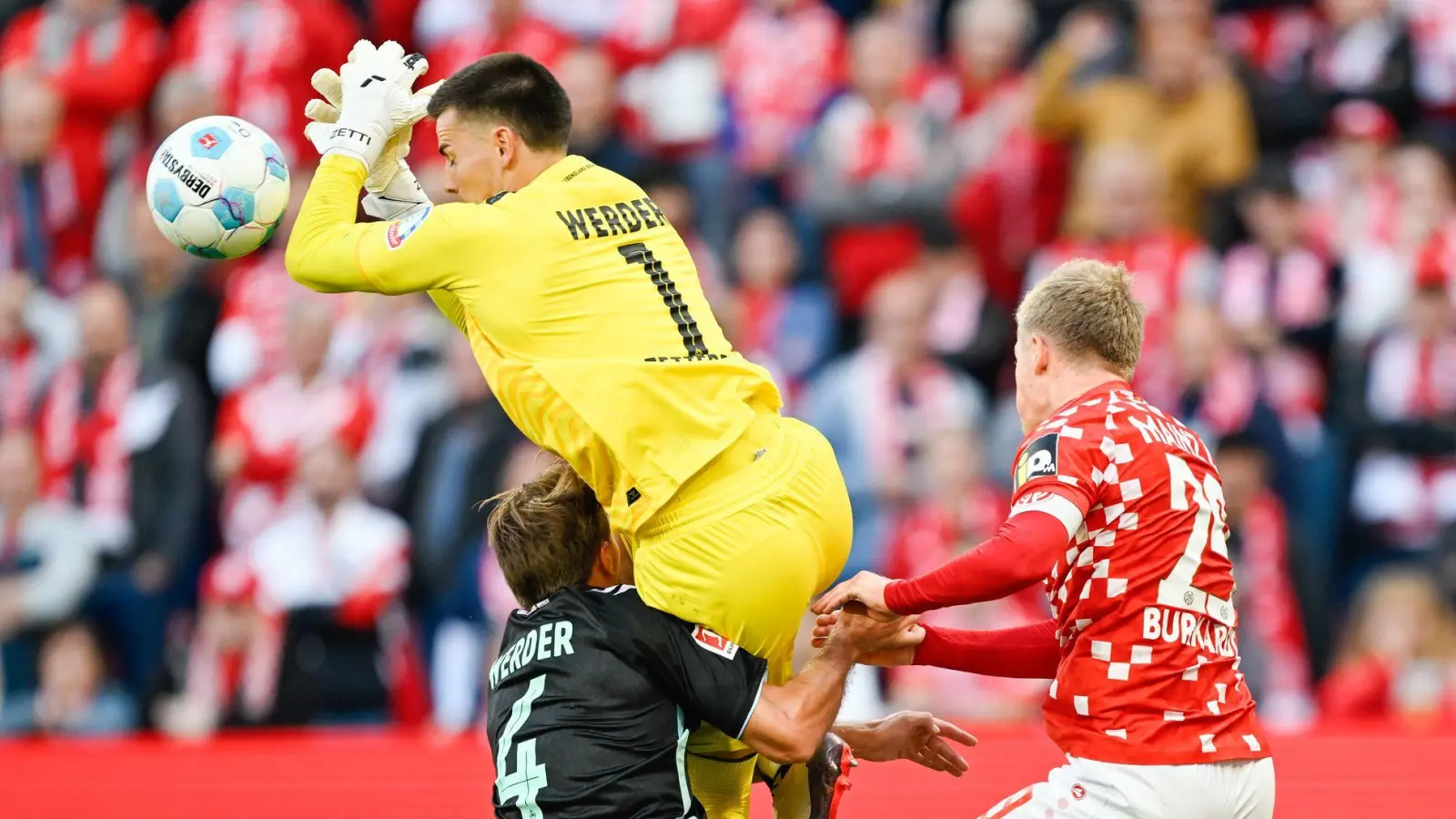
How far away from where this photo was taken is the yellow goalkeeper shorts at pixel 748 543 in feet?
15.4

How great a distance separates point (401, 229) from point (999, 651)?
1.84 metres

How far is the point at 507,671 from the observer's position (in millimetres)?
4789

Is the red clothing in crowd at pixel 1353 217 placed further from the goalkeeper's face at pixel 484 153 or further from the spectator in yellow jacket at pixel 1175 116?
the goalkeeper's face at pixel 484 153

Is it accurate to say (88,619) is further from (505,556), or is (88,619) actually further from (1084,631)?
(1084,631)

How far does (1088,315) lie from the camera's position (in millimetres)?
4266

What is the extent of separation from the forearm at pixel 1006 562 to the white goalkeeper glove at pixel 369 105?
6.63 feet

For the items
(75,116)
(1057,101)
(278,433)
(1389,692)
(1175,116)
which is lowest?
(1389,692)

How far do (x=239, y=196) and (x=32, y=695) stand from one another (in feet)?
18.2

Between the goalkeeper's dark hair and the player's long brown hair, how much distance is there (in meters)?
0.93

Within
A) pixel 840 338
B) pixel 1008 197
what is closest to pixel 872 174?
pixel 1008 197

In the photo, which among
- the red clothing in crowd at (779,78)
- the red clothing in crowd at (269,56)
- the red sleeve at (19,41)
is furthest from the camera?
the red sleeve at (19,41)

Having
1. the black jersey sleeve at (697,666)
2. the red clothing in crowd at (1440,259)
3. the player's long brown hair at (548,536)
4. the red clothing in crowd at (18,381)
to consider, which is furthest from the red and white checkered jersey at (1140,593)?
the red clothing in crowd at (18,381)

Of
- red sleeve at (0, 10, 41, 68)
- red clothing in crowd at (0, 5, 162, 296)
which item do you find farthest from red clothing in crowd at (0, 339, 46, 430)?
red sleeve at (0, 10, 41, 68)

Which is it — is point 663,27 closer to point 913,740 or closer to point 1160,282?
point 1160,282
